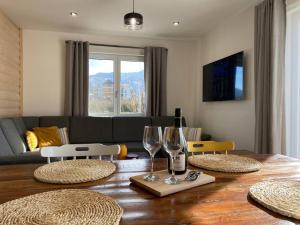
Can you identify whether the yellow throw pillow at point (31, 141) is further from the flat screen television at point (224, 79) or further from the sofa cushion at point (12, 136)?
the flat screen television at point (224, 79)

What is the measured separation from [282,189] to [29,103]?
4345 mm

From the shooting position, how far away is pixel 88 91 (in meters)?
4.41

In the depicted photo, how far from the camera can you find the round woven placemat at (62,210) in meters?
0.68

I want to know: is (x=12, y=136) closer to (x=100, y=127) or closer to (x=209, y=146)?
(x=100, y=127)

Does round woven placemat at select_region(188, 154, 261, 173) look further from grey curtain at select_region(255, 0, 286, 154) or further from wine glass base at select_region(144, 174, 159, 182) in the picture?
grey curtain at select_region(255, 0, 286, 154)

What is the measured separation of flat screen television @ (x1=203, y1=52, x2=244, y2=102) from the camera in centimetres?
341

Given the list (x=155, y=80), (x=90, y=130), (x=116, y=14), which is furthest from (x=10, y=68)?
(x=155, y=80)

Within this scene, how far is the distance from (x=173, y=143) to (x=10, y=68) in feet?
12.3

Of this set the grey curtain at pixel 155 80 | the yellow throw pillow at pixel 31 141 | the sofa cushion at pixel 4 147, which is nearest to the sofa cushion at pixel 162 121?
the grey curtain at pixel 155 80

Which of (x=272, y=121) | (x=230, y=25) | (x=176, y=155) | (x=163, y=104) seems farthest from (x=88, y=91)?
(x=176, y=155)

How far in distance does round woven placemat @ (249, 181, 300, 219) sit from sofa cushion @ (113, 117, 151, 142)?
349cm

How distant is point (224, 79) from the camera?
3.75 meters

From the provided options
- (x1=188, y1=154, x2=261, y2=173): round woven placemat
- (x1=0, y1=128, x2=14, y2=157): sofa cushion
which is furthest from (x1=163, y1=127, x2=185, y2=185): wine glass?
(x1=0, y1=128, x2=14, y2=157): sofa cushion

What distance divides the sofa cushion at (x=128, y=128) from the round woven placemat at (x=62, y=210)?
3497mm
